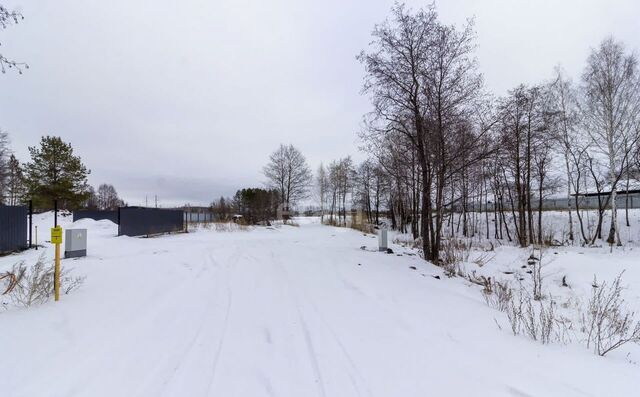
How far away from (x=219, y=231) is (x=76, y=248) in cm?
1360

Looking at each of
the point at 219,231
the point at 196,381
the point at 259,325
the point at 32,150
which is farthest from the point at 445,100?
the point at 32,150

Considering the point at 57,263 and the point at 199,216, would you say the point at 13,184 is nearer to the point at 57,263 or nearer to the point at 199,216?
the point at 199,216

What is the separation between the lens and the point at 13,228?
12609 mm

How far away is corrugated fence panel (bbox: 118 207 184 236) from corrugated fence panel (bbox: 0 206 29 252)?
18.1 feet

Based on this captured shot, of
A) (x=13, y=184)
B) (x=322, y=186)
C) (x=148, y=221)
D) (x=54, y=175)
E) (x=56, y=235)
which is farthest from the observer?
(x=322, y=186)

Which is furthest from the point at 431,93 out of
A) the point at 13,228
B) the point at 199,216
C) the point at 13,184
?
the point at 13,184

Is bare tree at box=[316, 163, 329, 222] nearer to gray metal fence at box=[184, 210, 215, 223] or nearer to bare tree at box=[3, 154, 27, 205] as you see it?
gray metal fence at box=[184, 210, 215, 223]

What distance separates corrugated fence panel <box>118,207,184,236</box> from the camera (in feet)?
61.7

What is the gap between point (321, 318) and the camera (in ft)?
14.8

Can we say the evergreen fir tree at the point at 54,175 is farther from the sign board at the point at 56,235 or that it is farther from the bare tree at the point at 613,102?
the bare tree at the point at 613,102

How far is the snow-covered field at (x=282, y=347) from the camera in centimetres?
275

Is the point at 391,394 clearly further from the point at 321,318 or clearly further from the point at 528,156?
the point at 528,156

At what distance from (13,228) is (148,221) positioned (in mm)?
7709

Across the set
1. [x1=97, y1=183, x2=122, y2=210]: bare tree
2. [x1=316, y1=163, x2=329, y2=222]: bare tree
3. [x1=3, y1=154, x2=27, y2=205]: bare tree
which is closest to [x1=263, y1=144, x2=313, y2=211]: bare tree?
[x1=316, y1=163, x2=329, y2=222]: bare tree
